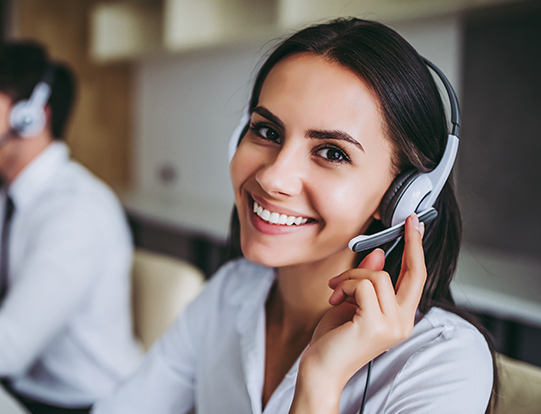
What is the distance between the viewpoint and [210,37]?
2.85m

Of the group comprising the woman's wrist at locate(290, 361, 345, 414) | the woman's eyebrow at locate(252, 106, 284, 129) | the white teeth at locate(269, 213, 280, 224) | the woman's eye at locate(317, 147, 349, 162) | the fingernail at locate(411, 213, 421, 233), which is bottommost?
the woman's wrist at locate(290, 361, 345, 414)

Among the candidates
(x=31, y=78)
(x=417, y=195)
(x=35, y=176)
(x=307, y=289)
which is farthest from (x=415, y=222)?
(x=31, y=78)

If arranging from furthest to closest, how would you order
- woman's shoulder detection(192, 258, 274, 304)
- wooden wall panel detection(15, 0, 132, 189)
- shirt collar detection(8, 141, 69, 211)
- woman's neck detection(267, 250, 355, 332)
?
wooden wall panel detection(15, 0, 132, 189) → shirt collar detection(8, 141, 69, 211) → woman's shoulder detection(192, 258, 274, 304) → woman's neck detection(267, 250, 355, 332)

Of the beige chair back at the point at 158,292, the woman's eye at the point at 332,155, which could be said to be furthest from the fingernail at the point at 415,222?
the beige chair back at the point at 158,292

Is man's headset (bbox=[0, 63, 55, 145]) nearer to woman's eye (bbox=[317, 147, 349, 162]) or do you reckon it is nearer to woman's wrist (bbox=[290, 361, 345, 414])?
woman's eye (bbox=[317, 147, 349, 162])

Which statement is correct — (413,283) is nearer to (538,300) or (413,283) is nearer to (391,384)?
(391,384)

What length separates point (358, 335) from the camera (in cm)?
59

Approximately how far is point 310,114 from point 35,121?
118 cm

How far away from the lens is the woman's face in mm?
700

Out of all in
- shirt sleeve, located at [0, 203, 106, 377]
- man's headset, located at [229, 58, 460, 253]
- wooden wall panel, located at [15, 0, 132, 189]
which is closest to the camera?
man's headset, located at [229, 58, 460, 253]

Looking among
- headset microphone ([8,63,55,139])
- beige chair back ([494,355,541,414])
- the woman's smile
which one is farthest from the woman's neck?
headset microphone ([8,63,55,139])

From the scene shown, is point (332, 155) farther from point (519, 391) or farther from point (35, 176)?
point (35, 176)

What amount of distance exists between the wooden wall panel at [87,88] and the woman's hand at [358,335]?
3.48 meters

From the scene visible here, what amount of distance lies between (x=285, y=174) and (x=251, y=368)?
1.19 ft
